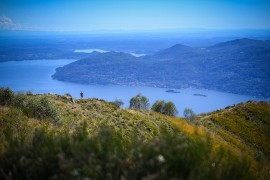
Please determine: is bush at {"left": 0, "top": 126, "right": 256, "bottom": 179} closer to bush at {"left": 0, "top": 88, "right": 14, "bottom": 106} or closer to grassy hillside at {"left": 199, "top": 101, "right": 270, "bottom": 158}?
bush at {"left": 0, "top": 88, "right": 14, "bottom": 106}

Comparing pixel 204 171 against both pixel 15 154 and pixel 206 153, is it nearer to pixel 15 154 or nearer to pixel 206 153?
pixel 206 153

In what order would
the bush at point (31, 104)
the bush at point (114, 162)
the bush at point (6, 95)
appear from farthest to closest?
the bush at point (6, 95) < the bush at point (31, 104) < the bush at point (114, 162)

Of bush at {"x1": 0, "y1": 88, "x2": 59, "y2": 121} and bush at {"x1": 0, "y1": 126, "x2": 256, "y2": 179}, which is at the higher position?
bush at {"x1": 0, "y1": 126, "x2": 256, "y2": 179}

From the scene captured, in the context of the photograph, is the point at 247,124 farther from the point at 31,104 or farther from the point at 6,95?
the point at 6,95

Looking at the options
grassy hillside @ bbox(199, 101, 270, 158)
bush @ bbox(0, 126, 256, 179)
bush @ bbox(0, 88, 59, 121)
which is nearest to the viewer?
bush @ bbox(0, 126, 256, 179)

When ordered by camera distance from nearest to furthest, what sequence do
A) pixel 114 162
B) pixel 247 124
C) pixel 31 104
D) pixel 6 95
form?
1. pixel 114 162
2. pixel 31 104
3. pixel 6 95
4. pixel 247 124

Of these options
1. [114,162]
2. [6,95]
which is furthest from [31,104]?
[114,162]

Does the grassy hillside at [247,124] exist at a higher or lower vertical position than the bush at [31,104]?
lower

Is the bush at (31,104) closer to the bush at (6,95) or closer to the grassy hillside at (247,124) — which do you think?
the bush at (6,95)

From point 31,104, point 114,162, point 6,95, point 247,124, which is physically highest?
point 114,162

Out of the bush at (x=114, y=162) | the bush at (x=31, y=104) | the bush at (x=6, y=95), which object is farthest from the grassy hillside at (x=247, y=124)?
the bush at (x=114, y=162)

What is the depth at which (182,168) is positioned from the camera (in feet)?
15.5

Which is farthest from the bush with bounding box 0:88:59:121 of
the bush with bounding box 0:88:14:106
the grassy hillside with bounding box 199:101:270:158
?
the grassy hillside with bounding box 199:101:270:158

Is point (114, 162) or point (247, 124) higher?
point (114, 162)
